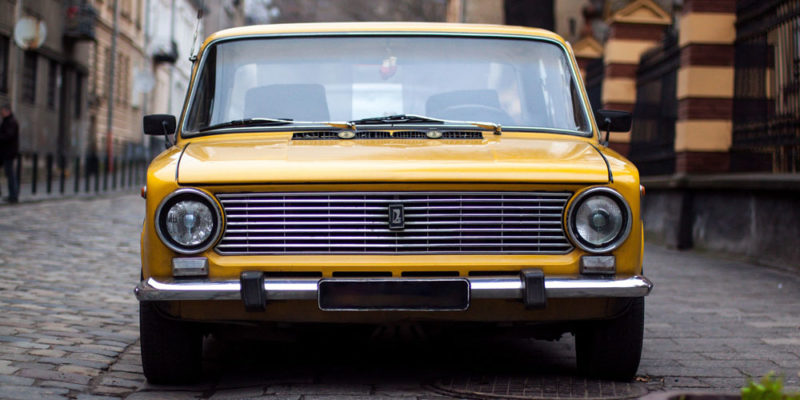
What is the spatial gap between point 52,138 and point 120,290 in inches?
999

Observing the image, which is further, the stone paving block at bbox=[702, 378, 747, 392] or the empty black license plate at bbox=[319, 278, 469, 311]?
the stone paving block at bbox=[702, 378, 747, 392]

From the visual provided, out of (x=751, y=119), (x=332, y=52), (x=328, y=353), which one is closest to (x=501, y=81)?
(x=332, y=52)

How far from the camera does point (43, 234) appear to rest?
533 inches

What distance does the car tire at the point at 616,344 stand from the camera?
4.86 meters

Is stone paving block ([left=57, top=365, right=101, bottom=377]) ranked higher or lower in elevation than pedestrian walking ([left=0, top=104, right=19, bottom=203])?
lower

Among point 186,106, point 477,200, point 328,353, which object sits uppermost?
point 186,106

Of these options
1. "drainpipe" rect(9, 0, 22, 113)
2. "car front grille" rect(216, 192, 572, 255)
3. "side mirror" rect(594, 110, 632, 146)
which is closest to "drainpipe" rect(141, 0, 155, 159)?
"drainpipe" rect(9, 0, 22, 113)

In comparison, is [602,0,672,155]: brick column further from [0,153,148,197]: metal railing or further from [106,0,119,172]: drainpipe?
[106,0,119,172]: drainpipe

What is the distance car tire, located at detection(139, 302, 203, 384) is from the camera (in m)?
4.82

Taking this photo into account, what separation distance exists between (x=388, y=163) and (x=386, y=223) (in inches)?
10.0

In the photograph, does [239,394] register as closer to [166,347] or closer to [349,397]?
[166,347]

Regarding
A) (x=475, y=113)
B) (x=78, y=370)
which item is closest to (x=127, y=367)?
(x=78, y=370)

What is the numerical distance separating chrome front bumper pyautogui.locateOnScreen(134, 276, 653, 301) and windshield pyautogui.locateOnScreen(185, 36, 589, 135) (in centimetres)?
128

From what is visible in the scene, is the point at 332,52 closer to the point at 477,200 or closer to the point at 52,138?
the point at 477,200
